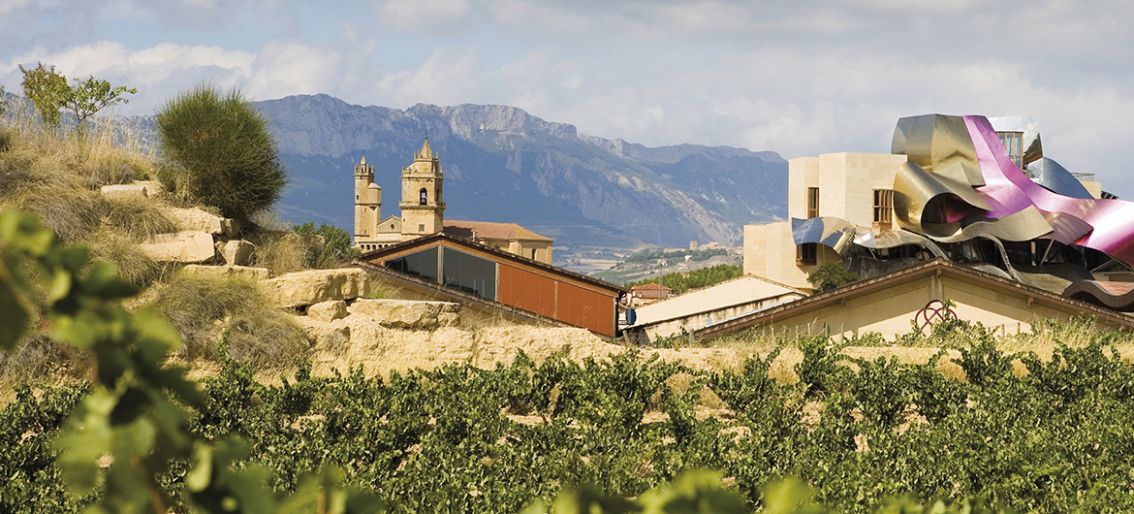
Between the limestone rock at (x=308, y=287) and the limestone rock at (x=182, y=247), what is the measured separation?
83 cm

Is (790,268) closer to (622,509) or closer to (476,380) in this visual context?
(476,380)

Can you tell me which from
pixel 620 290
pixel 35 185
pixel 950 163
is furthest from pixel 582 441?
pixel 950 163

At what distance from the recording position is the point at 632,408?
990 cm

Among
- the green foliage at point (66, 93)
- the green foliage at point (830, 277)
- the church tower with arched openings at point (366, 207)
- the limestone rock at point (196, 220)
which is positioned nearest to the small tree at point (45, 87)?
the green foliage at point (66, 93)

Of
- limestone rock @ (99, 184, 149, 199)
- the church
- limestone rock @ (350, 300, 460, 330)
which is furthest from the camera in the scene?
the church

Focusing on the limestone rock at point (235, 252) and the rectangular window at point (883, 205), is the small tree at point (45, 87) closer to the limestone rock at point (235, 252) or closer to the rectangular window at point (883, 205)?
the limestone rock at point (235, 252)

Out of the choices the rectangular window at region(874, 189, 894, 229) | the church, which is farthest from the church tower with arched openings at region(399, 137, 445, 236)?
the rectangular window at region(874, 189, 894, 229)

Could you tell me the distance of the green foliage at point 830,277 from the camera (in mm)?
50062

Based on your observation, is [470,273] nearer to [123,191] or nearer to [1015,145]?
[123,191]

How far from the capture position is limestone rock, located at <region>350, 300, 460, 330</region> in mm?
13492

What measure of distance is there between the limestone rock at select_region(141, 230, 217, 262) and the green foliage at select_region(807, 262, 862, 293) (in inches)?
1548

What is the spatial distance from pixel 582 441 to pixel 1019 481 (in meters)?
3.19

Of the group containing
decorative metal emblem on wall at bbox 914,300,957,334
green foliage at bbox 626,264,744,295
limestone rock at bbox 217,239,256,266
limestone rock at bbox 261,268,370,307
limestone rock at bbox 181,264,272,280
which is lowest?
green foliage at bbox 626,264,744,295

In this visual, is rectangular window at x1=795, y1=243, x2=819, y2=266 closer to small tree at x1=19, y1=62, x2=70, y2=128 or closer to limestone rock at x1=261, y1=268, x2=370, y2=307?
small tree at x1=19, y1=62, x2=70, y2=128
